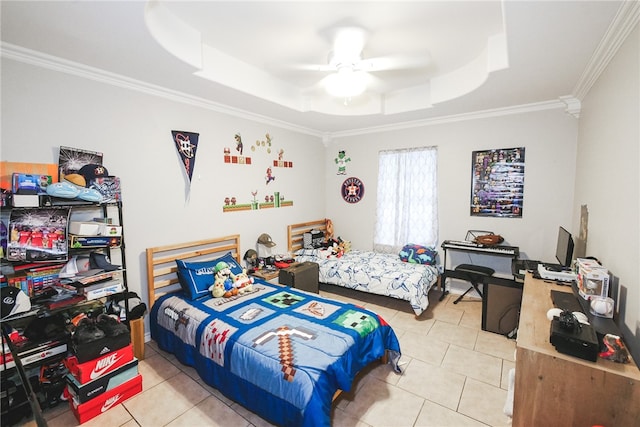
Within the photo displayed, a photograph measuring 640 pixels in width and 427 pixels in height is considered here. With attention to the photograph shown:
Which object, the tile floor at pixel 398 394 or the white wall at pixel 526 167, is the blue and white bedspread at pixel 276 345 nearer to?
the tile floor at pixel 398 394

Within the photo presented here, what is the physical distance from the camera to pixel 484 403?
2195 millimetres

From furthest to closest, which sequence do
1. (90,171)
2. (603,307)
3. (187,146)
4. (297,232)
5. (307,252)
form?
(297,232), (307,252), (187,146), (90,171), (603,307)

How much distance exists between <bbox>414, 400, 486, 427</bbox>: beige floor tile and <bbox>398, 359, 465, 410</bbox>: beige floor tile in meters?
0.07

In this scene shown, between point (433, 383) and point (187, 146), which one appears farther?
point (187, 146)

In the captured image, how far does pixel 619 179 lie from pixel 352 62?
2202 millimetres

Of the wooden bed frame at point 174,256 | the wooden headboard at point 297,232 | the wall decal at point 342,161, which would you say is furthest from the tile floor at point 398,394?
the wall decal at point 342,161

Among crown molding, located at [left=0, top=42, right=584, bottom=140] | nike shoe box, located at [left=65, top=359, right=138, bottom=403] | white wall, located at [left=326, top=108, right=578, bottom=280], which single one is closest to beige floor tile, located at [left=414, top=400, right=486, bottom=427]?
nike shoe box, located at [left=65, top=359, right=138, bottom=403]

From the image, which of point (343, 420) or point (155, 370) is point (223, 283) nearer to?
point (155, 370)

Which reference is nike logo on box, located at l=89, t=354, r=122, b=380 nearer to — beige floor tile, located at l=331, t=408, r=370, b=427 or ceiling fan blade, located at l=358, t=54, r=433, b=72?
beige floor tile, located at l=331, t=408, r=370, b=427

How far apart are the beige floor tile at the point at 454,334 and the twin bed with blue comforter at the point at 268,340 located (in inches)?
34.4

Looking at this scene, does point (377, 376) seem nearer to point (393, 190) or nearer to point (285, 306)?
point (285, 306)

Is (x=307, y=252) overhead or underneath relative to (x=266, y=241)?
underneath

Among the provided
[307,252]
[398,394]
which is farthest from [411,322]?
[307,252]

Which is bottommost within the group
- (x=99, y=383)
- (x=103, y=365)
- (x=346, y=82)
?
(x=99, y=383)
